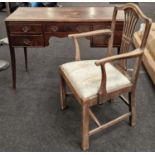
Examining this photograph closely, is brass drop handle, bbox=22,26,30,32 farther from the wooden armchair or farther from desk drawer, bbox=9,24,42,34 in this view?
the wooden armchair

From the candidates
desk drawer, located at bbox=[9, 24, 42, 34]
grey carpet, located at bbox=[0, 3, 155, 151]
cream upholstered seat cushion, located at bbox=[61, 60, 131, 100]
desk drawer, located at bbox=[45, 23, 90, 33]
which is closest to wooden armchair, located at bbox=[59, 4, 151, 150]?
cream upholstered seat cushion, located at bbox=[61, 60, 131, 100]

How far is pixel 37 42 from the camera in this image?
1888 mm

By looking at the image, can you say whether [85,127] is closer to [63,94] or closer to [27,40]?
[63,94]

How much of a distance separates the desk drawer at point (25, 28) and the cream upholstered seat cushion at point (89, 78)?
1.58 ft

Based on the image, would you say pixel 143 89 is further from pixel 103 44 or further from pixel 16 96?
pixel 16 96

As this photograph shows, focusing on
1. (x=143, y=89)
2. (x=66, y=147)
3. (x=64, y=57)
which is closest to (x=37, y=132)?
(x=66, y=147)

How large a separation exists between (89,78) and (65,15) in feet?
2.51

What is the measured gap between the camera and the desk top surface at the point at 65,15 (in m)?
1.78

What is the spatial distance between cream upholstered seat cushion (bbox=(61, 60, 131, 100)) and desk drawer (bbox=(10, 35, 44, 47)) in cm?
45

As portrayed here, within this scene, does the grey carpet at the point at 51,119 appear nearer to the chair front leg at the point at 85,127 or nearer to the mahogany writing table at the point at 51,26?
the chair front leg at the point at 85,127

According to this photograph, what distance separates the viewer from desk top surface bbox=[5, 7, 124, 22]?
1.78m

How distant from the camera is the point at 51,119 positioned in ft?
5.72

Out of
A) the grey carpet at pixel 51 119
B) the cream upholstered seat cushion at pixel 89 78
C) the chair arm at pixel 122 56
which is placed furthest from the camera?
the grey carpet at pixel 51 119

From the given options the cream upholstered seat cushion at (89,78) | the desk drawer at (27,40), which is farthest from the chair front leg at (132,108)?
the desk drawer at (27,40)
